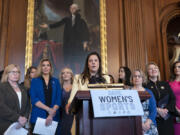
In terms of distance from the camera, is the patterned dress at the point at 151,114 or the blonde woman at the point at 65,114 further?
the blonde woman at the point at 65,114

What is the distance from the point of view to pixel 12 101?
3.27 metres

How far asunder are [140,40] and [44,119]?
12.9 feet

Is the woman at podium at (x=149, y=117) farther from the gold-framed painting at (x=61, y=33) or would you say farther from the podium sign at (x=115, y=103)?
the gold-framed painting at (x=61, y=33)

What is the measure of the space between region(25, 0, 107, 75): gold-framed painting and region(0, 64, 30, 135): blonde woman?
1948 mm

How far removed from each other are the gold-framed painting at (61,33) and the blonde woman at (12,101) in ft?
6.39

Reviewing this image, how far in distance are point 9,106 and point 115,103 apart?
7.09ft

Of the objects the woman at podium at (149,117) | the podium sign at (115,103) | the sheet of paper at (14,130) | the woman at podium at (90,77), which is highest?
the woman at podium at (90,77)

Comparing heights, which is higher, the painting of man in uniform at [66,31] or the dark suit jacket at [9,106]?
the painting of man in uniform at [66,31]

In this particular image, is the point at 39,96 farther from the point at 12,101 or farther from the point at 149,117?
the point at 149,117

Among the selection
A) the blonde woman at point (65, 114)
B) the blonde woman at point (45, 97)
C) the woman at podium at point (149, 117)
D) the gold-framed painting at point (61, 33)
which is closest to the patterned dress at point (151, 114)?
the woman at podium at point (149, 117)

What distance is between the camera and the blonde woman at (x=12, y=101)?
3.15 metres

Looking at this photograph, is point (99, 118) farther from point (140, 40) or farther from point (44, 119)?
point (140, 40)

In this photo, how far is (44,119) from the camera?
3.15 m

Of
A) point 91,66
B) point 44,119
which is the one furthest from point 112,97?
point 44,119
